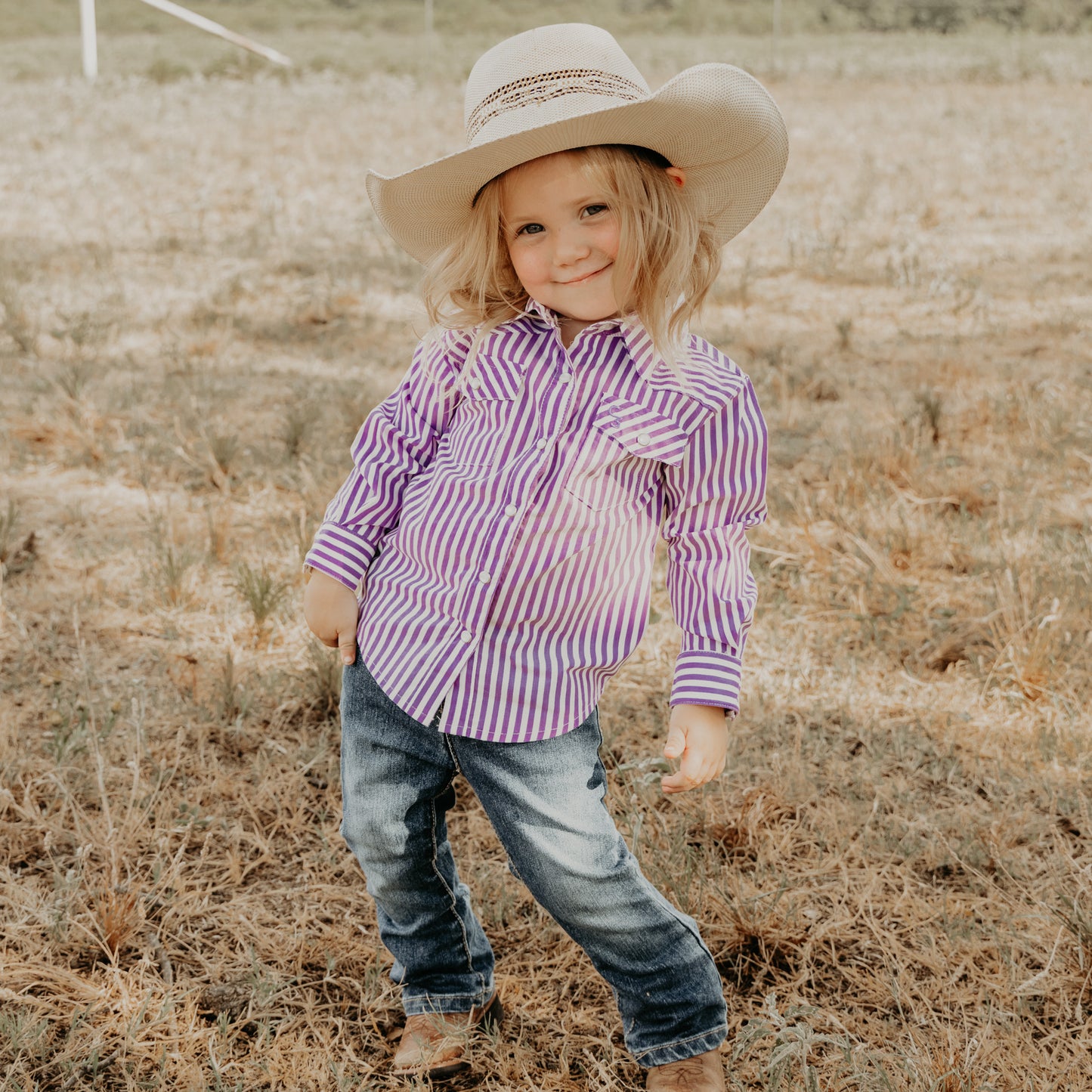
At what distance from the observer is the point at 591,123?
1660mm

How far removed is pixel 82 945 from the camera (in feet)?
7.07

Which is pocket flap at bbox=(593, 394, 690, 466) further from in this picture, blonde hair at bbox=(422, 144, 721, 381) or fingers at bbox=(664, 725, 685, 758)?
fingers at bbox=(664, 725, 685, 758)

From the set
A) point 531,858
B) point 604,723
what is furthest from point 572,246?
point 604,723

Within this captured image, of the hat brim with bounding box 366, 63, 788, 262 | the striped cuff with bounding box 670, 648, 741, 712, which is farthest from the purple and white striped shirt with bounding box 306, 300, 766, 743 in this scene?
the hat brim with bounding box 366, 63, 788, 262

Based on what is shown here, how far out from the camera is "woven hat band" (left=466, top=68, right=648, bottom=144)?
68.2 inches

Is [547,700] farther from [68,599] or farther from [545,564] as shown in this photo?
[68,599]

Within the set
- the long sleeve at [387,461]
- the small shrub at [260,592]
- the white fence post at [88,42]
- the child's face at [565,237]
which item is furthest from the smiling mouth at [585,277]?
the white fence post at [88,42]

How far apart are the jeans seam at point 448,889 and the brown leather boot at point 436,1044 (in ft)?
0.29

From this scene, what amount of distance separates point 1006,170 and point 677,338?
34.8 feet

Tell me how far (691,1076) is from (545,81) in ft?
5.29

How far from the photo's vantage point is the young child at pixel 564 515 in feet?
5.59

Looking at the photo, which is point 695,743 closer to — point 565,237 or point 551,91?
point 565,237

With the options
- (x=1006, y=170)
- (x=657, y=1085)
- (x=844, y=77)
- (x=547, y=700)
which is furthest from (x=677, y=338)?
(x=844, y=77)

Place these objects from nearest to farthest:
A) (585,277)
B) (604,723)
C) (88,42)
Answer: (585,277) < (604,723) < (88,42)
